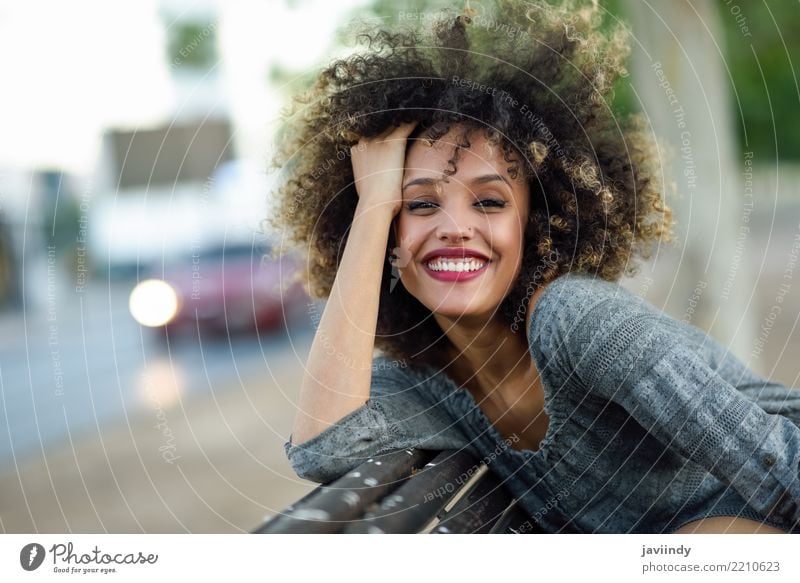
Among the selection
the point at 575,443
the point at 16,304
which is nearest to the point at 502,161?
the point at 575,443

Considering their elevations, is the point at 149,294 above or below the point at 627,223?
above

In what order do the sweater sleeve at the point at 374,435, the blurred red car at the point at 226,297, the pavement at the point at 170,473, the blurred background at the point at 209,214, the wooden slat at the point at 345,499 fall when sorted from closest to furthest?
the wooden slat at the point at 345,499
the sweater sleeve at the point at 374,435
the blurred background at the point at 209,214
the blurred red car at the point at 226,297
the pavement at the point at 170,473

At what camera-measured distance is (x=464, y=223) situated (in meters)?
0.99

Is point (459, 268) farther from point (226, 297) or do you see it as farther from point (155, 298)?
point (155, 298)

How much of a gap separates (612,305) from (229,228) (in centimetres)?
99

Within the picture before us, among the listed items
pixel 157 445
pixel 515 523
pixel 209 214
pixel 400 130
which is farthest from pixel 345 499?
pixel 157 445

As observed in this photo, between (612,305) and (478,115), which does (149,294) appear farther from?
(612,305)

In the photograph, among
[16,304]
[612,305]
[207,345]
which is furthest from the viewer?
[16,304]

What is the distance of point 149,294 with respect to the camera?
256 cm

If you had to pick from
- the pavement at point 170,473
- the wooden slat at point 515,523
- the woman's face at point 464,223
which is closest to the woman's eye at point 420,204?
the woman's face at point 464,223

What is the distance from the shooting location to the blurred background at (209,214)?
1.42 meters

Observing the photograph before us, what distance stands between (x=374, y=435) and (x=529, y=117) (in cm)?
44

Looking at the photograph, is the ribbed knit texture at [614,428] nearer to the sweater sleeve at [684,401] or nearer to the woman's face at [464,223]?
the sweater sleeve at [684,401]

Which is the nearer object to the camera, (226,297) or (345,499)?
(345,499)
